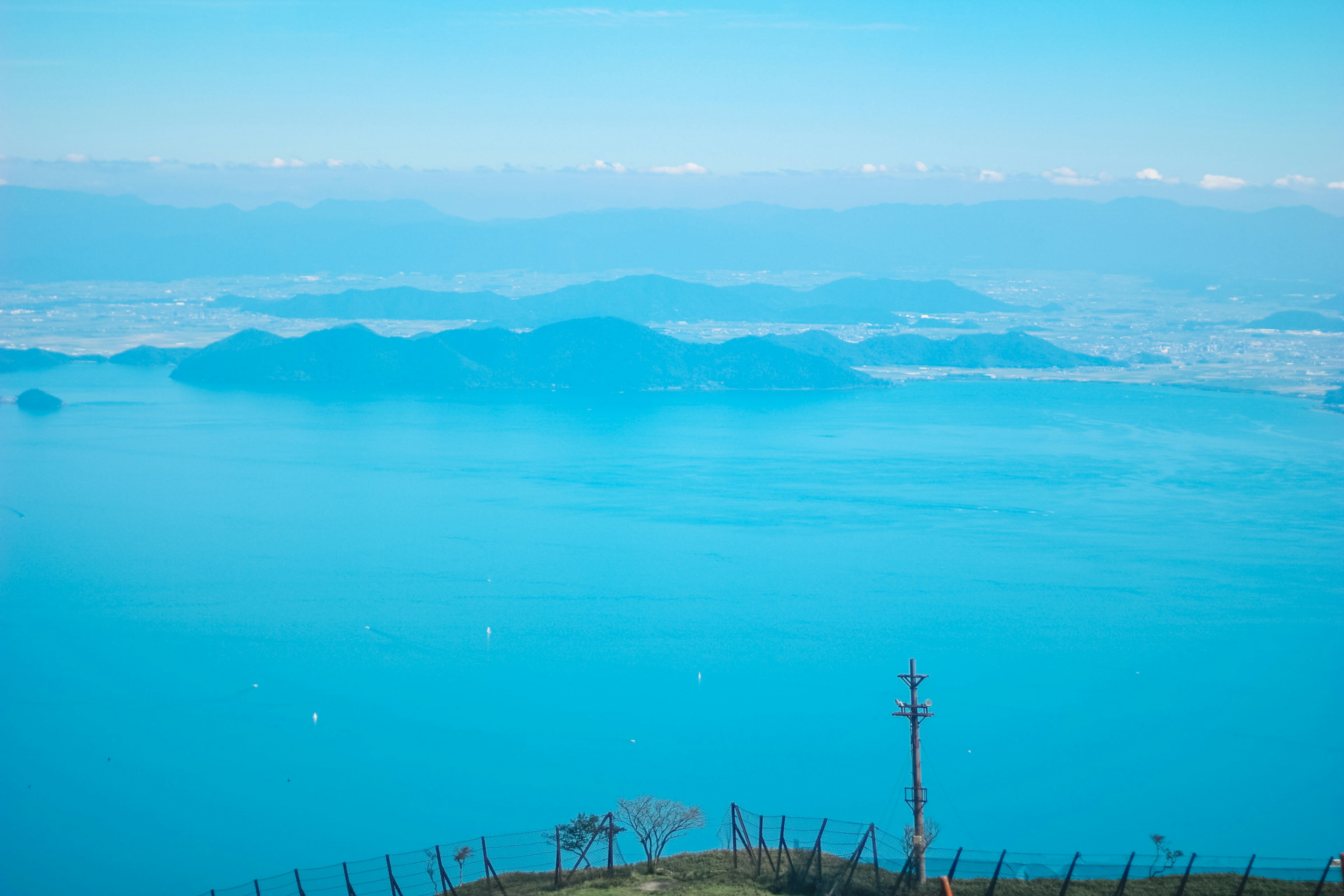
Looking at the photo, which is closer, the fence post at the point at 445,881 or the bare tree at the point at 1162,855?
the fence post at the point at 445,881

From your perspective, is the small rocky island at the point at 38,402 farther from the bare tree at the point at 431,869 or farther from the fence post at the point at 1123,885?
the fence post at the point at 1123,885

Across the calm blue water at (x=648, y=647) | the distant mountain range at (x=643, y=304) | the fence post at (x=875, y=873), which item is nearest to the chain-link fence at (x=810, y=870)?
the fence post at (x=875, y=873)

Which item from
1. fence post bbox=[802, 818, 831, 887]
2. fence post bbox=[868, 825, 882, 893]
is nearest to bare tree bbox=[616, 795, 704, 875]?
fence post bbox=[802, 818, 831, 887]

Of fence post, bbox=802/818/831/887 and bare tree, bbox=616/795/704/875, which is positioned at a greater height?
fence post, bbox=802/818/831/887

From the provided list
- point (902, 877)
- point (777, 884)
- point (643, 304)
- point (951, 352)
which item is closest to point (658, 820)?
point (777, 884)

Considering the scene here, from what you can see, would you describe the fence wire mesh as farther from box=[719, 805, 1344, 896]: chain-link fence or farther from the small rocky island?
the small rocky island

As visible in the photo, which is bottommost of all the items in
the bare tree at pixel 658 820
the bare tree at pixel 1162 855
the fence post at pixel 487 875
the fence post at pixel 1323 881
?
the bare tree at pixel 1162 855

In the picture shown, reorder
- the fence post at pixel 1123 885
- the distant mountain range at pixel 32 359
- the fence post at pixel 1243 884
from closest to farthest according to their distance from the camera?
1. the fence post at pixel 1243 884
2. the fence post at pixel 1123 885
3. the distant mountain range at pixel 32 359

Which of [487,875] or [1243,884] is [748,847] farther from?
[1243,884]
